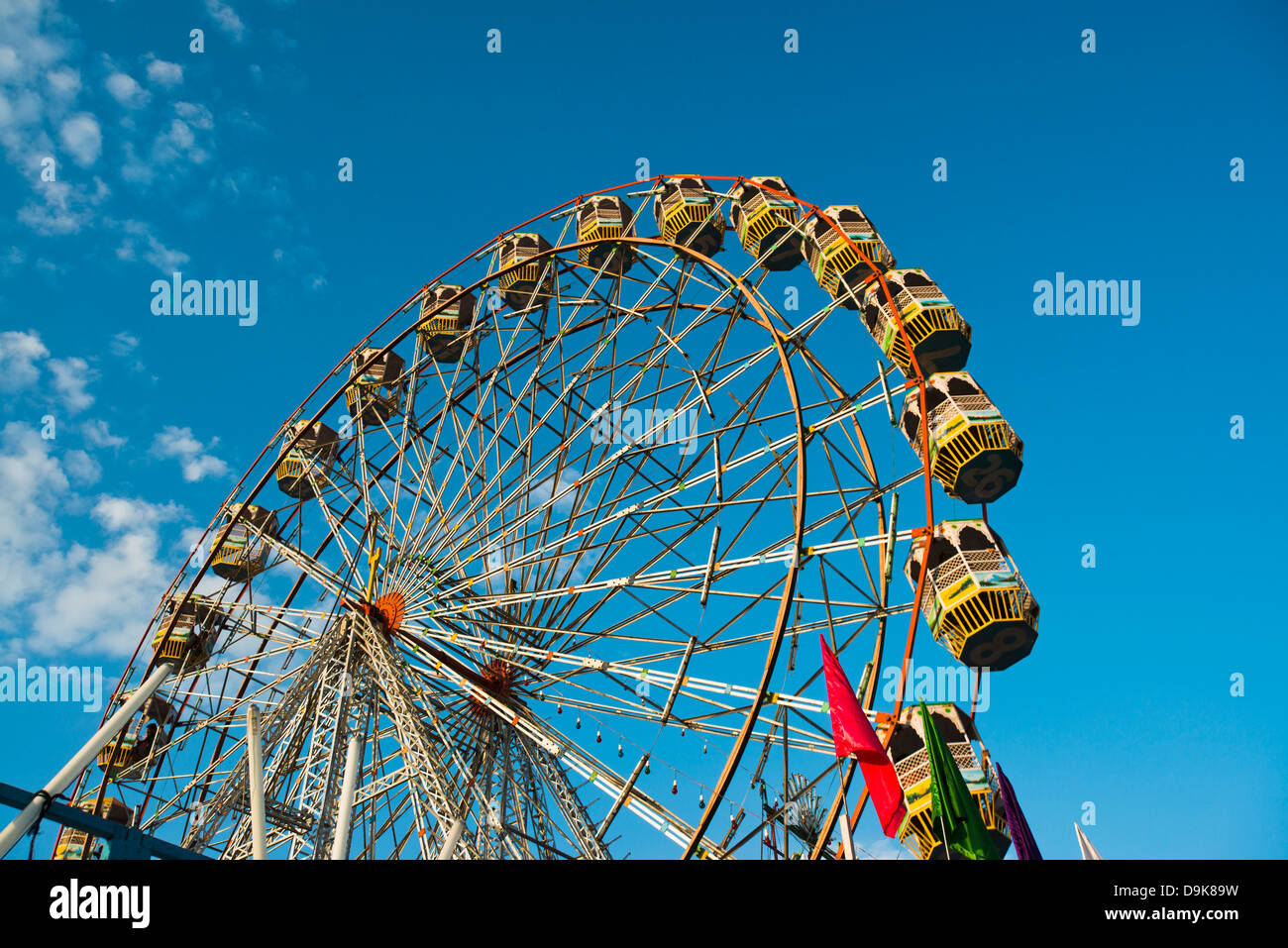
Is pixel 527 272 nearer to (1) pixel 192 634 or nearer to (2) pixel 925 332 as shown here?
(2) pixel 925 332

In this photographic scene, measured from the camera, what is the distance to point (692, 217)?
69.3 ft

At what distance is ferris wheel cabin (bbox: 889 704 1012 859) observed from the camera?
40.4ft

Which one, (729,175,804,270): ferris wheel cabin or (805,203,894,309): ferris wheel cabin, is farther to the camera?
(729,175,804,270): ferris wheel cabin

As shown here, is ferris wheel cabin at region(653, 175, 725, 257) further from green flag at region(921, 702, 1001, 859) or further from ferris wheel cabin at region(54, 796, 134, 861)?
ferris wheel cabin at region(54, 796, 134, 861)

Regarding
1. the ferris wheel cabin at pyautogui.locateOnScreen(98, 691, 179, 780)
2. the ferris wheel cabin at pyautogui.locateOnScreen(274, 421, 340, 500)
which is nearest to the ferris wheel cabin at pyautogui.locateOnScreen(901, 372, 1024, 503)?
the ferris wheel cabin at pyautogui.locateOnScreen(274, 421, 340, 500)

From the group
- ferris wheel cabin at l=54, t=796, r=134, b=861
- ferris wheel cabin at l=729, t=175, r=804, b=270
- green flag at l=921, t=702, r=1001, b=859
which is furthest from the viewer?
ferris wheel cabin at l=54, t=796, r=134, b=861

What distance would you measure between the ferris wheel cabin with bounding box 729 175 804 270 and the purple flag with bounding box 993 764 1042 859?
11.6 meters

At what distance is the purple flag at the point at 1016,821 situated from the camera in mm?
12305

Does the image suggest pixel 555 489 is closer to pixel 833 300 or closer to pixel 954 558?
pixel 833 300

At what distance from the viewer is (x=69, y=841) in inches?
938

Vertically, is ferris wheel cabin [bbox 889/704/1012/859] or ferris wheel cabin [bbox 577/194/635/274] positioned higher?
ferris wheel cabin [bbox 577/194/635/274]

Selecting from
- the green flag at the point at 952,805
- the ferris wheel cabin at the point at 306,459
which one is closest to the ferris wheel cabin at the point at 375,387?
the ferris wheel cabin at the point at 306,459

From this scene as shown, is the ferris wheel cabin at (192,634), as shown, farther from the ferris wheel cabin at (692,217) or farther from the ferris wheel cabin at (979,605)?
the ferris wheel cabin at (979,605)
